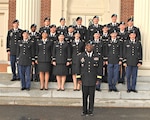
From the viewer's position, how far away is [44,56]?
39.4ft

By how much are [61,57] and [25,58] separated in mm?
1132

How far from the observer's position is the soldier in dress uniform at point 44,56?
11953 millimetres

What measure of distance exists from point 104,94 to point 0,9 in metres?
10.5

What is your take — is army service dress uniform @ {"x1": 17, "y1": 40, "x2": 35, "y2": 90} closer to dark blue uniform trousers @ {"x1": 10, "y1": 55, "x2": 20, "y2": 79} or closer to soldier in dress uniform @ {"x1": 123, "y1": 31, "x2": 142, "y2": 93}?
dark blue uniform trousers @ {"x1": 10, "y1": 55, "x2": 20, "y2": 79}

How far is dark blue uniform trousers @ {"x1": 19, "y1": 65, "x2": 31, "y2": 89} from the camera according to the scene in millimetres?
12000

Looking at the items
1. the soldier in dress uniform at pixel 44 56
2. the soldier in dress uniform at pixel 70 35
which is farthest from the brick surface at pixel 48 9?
the soldier in dress uniform at pixel 44 56

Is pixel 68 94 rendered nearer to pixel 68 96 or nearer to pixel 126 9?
pixel 68 96

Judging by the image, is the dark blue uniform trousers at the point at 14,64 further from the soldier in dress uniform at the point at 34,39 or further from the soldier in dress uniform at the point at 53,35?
the soldier in dress uniform at the point at 53,35

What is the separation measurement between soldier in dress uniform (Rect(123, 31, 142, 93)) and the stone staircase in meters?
0.34

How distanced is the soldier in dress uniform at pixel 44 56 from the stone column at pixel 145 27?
340 centimetres

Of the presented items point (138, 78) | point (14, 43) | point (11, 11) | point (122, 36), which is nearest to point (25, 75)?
point (14, 43)

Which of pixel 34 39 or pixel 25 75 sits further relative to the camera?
pixel 34 39

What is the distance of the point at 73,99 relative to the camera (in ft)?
38.7

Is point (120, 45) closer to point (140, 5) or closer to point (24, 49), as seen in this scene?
point (140, 5)
